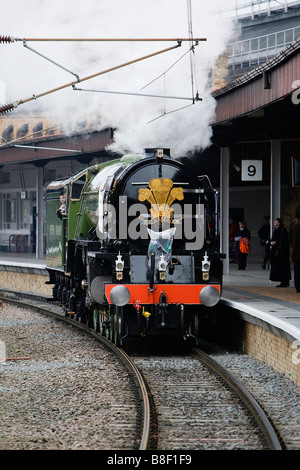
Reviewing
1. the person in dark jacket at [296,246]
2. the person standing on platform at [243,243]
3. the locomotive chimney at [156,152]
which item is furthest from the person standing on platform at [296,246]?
the person standing on platform at [243,243]

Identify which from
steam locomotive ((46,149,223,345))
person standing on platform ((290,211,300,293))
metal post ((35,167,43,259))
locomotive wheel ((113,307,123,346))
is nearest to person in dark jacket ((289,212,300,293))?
person standing on platform ((290,211,300,293))

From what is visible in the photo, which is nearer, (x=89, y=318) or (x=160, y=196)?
(x=160, y=196)

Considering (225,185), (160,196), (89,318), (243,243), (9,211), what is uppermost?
(225,185)

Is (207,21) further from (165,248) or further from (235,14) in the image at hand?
(235,14)

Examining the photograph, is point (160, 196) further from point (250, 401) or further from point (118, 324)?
point (250, 401)

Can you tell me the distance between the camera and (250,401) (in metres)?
8.30

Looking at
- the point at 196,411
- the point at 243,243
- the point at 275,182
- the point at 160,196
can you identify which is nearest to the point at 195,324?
the point at 160,196

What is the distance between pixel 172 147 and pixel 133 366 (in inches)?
243

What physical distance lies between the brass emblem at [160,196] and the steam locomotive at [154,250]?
0.02 m

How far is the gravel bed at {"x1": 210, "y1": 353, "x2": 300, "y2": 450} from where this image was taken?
24.4 feet

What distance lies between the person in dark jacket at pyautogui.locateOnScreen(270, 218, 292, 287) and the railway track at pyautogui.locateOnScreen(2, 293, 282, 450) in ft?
16.9

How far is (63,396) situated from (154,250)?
11.7ft

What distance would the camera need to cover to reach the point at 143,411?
26.2ft

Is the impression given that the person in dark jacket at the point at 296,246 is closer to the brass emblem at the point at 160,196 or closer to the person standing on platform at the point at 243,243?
the brass emblem at the point at 160,196
